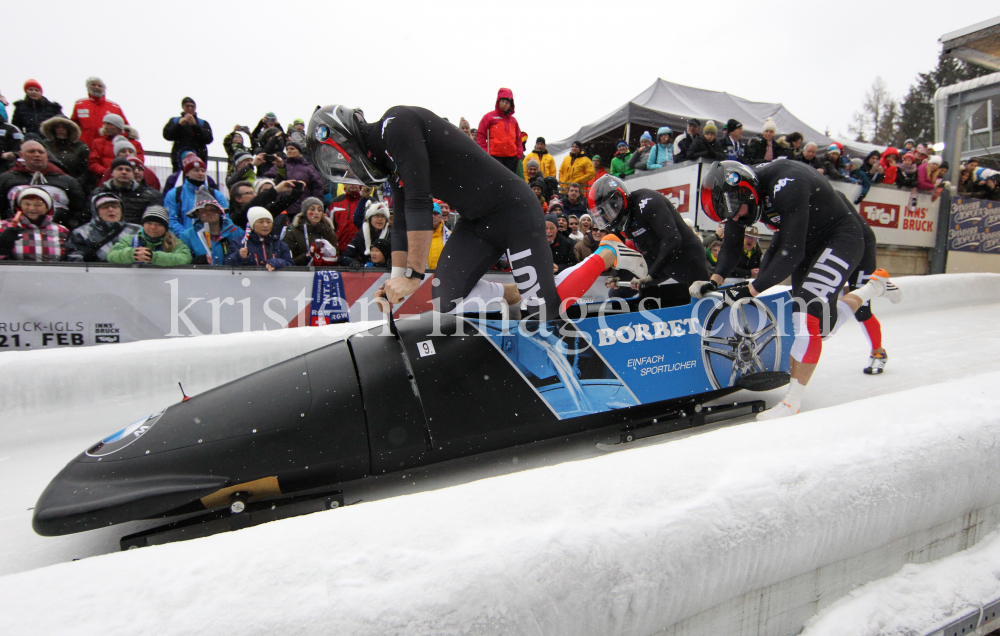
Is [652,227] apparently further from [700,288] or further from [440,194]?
[440,194]

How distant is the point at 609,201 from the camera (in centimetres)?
312

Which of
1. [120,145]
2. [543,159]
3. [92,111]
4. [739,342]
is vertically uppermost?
[543,159]

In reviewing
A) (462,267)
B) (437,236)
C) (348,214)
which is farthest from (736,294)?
(348,214)

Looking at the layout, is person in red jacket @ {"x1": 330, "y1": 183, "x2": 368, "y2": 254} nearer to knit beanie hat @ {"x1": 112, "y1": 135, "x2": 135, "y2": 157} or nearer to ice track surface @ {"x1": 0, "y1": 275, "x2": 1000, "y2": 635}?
knit beanie hat @ {"x1": 112, "y1": 135, "x2": 135, "y2": 157}

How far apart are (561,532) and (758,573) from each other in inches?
16.4

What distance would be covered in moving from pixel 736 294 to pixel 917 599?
1.67 metres

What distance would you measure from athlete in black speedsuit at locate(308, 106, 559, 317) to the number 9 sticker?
0.20m

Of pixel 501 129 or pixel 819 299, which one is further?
pixel 501 129

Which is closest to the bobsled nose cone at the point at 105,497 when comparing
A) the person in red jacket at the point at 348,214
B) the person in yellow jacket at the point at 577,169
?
the person in red jacket at the point at 348,214

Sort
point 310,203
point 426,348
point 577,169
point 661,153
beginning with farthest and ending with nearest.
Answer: point 577,169, point 661,153, point 310,203, point 426,348

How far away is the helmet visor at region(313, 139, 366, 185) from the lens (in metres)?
2.01

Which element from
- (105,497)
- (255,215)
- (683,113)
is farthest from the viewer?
(683,113)

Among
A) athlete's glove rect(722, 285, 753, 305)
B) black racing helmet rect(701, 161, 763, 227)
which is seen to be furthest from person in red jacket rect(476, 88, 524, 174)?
athlete's glove rect(722, 285, 753, 305)

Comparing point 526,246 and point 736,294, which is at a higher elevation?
point 526,246
